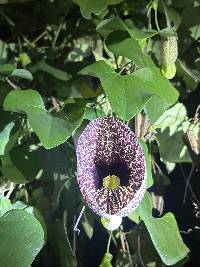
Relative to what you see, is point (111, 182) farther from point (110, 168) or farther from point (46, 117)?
point (46, 117)

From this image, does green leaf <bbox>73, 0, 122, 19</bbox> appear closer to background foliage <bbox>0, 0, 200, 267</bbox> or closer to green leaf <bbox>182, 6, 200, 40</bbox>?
background foliage <bbox>0, 0, 200, 267</bbox>

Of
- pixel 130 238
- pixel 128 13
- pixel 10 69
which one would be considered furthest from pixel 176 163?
pixel 10 69

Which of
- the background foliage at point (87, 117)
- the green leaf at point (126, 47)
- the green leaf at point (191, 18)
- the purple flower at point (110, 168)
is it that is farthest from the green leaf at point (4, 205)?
the green leaf at point (191, 18)

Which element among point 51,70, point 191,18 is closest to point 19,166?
point 51,70

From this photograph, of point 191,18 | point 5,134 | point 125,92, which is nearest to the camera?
point 125,92

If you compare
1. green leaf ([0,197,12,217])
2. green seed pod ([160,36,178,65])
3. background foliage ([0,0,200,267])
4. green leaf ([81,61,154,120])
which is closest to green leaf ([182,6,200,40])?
background foliage ([0,0,200,267])

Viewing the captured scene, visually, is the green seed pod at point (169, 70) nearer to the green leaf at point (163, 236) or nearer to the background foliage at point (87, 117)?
the background foliage at point (87, 117)
